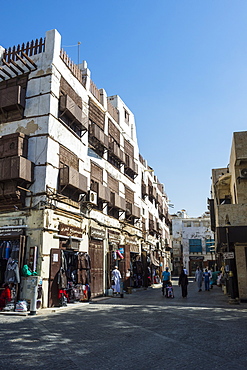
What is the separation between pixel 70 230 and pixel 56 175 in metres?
2.66

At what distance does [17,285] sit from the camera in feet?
40.3

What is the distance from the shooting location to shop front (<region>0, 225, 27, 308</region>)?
12211 mm

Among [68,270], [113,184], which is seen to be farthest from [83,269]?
[113,184]

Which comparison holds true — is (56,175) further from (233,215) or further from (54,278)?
(233,215)

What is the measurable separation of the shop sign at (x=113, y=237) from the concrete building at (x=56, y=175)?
31 mm

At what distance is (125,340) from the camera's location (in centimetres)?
718

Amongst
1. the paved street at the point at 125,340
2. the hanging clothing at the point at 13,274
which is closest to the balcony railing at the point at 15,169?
the hanging clothing at the point at 13,274

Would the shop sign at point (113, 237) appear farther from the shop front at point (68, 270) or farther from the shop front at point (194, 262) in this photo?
the shop front at point (194, 262)

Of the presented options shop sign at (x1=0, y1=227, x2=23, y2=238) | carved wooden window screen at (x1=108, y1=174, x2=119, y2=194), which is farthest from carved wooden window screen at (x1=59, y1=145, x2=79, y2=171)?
carved wooden window screen at (x1=108, y1=174, x2=119, y2=194)

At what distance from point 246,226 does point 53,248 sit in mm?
8781

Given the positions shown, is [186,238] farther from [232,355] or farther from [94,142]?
[232,355]

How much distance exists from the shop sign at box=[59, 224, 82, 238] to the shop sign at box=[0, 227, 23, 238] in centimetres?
177

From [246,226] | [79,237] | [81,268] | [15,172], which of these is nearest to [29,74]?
[15,172]

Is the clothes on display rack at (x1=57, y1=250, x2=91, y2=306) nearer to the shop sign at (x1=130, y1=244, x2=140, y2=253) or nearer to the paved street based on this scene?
the paved street
